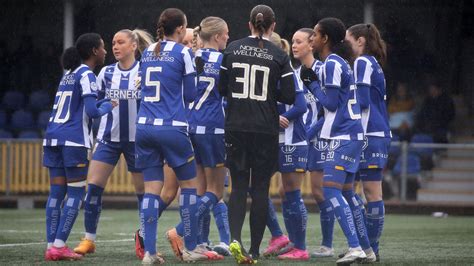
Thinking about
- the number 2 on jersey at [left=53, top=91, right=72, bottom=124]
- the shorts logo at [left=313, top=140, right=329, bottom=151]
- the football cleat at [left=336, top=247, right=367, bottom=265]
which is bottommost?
the football cleat at [left=336, top=247, right=367, bottom=265]

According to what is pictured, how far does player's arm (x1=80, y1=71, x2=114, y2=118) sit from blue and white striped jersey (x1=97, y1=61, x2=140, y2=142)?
0.37m

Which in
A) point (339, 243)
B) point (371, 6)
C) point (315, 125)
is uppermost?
point (371, 6)

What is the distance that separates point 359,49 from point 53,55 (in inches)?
690

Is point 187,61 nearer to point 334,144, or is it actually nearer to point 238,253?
point 334,144

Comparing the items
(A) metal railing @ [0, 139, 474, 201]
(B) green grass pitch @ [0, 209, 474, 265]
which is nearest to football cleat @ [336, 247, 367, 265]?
(B) green grass pitch @ [0, 209, 474, 265]

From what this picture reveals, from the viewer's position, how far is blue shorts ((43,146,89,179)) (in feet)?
35.0

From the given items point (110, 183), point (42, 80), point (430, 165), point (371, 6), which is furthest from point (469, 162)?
point (42, 80)

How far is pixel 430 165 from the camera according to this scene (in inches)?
817

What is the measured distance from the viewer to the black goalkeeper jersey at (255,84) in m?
9.85

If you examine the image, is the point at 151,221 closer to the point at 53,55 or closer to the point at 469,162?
the point at 469,162

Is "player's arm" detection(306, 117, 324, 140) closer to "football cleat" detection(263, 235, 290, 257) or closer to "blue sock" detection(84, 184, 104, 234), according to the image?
"football cleat" detection(263, 235, 290, 257)

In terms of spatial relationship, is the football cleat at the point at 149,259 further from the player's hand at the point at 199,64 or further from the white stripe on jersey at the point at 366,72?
the white stripe on jersey at the point at 366,72

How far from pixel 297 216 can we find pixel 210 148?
43.5 inches

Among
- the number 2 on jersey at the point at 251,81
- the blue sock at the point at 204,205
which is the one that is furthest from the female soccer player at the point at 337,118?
the blue sock at the point at 204,205
